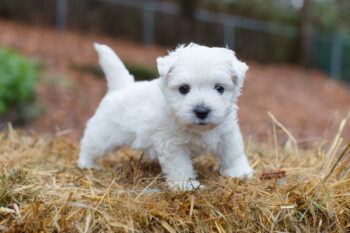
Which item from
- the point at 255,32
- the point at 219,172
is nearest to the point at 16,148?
the point at 219,172

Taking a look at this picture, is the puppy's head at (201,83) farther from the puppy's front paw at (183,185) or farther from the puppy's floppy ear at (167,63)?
the puppy's front paw at (183,185)

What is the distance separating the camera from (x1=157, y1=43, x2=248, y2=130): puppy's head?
118 inches

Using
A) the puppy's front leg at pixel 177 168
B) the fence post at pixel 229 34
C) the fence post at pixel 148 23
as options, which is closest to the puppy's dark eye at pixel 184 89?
the puppy's front leg at pixel 177 168

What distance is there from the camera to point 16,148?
466 cm

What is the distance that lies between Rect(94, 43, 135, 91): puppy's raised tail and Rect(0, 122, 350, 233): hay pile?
1.08 m

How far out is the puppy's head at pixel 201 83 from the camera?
118 inches

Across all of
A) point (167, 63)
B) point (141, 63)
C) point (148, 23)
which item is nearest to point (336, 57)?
point (148, 23)

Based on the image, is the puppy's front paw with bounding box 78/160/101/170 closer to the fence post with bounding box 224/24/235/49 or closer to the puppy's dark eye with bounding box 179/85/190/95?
the puppy's dark eye with bounding box 179/85/190/95

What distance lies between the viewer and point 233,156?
11.6ft

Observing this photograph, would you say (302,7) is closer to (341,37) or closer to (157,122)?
(341,37)

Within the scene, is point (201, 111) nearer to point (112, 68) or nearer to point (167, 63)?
point (167, 63)

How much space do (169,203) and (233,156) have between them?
870 mm

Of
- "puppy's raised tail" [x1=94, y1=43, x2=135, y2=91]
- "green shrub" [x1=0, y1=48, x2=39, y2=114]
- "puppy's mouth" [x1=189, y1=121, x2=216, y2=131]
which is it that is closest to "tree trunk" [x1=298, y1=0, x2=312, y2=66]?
"green shrub" [x1=0, y1=48, x2=39, y2=114]

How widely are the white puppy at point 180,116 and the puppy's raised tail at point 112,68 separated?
11 millimetres
